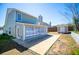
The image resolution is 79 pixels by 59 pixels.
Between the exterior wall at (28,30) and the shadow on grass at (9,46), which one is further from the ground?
the exterior wall at (28,30)

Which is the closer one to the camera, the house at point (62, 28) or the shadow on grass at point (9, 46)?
the shadow on grass at point (9, 46)

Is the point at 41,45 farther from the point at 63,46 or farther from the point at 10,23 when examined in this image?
the point at 10,23

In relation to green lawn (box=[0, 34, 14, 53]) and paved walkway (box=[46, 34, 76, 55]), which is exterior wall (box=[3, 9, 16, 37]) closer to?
green lawn (box=[0, 34, 14, 53])

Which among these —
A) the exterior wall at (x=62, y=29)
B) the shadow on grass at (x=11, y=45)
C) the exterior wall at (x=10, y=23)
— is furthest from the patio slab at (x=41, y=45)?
the exterior wall at (x=10, y=23)

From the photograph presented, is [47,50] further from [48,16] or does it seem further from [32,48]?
[48,16]

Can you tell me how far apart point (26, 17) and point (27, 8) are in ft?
0.67

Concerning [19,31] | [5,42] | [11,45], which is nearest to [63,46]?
[19,31]

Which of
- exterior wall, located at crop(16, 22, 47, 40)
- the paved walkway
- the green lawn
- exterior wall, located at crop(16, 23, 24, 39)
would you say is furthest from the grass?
the green lawn

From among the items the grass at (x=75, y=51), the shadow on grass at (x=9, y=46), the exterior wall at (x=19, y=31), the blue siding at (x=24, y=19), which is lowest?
the grass at (x=75, y=51)

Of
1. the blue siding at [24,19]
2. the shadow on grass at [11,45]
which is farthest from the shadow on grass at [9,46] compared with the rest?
the blue siding at [24,19]

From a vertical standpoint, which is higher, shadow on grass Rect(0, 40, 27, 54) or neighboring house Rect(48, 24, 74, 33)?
neighboring house Rect(48, 24, 74, 33)

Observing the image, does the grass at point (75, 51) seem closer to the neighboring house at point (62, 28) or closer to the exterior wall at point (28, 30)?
the neighboring house at point (62, 28)

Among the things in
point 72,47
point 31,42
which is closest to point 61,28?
point 72,47

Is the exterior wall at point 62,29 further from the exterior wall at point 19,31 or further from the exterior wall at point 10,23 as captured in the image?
the exterior wall at point 10,23
